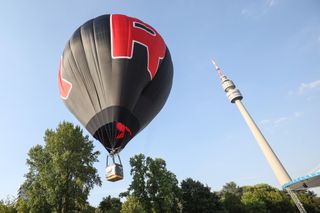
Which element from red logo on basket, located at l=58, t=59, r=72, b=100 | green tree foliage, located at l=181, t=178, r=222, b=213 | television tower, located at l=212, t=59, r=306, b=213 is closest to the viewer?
red logo on basket, located at l=58, t=59, r=72, b=100

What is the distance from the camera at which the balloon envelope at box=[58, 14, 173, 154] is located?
10180 millimetres

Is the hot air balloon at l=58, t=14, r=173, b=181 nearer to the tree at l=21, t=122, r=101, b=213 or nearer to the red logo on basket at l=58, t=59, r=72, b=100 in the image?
the red logo on basket at l=58, t=59, r=72, b=100

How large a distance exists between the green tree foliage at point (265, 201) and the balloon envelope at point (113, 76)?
40.7 metres

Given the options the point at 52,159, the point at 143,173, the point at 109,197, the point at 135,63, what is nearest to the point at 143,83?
the point at 135,63

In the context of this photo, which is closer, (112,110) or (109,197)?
(112,110)

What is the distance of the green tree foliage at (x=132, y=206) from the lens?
26.5 m

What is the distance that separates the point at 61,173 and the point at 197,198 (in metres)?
22.3

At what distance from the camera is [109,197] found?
44.3 m

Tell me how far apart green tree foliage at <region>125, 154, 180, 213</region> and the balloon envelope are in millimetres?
18535

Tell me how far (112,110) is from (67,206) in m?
16.6

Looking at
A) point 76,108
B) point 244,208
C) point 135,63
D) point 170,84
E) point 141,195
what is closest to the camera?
point 135,63

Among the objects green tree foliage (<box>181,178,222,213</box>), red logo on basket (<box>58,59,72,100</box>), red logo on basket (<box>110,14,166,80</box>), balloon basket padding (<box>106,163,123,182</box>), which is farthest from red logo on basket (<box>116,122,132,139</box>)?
green tree foliage (<box>181,178,222,213</box>)

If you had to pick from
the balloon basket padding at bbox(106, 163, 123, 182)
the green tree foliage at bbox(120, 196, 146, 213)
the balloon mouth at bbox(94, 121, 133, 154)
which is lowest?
the balloon basket padding at bbox(106, 163, 123, 182)

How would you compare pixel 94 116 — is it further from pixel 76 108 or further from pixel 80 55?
pixel 80 55
